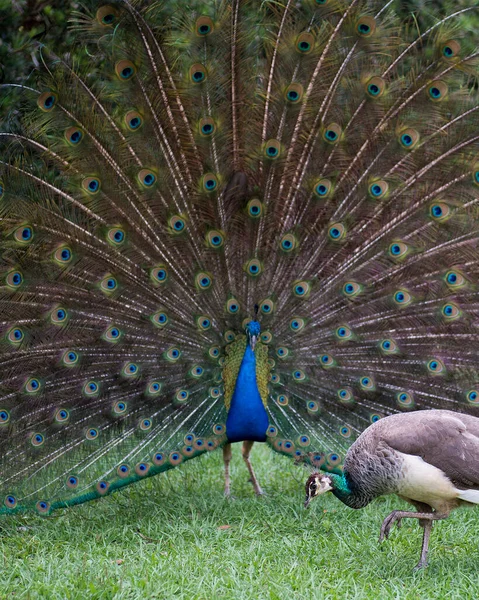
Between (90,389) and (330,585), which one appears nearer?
(330,585)

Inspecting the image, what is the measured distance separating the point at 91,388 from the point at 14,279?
0.73 m

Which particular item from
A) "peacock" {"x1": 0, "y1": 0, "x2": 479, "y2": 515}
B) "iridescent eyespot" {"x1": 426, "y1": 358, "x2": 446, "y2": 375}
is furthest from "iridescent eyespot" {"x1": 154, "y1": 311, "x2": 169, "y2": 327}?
"iridescent eyespot" {"x1": 426, "y1": 358, "x2": 446, "y2": 375}

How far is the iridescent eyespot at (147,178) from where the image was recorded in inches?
186

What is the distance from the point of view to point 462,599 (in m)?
3.61

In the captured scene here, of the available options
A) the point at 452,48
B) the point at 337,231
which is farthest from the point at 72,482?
the point at 452,48

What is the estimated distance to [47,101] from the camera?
4484 mm

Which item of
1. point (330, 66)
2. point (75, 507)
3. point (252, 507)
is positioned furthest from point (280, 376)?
point (330, 66)

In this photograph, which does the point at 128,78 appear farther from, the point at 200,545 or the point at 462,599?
the point at 462,599

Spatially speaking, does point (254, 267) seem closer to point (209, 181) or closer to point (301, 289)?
point (301, 289)

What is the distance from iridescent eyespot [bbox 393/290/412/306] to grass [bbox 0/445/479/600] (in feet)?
4.00

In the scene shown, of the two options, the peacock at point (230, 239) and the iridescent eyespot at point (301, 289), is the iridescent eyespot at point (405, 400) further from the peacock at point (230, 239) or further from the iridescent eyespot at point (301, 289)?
Answer: the iridescent eyespot at point (301, 289)

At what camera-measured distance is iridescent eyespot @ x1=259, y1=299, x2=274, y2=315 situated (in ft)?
16.4

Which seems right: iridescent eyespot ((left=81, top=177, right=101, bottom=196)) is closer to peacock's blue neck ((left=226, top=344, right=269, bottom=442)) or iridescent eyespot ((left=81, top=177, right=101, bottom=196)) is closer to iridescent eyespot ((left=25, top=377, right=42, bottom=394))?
iridescent eyespot ((left=25, top=377, right=42, bottom=394))

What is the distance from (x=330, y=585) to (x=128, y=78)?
106 inches
